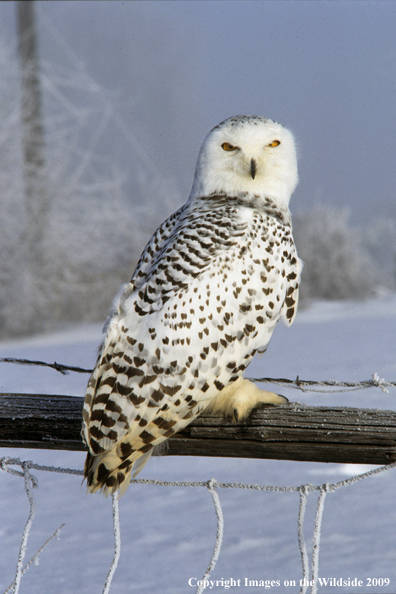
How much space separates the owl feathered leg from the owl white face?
19.0 inches

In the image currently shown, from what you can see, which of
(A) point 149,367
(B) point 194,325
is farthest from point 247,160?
(A) point 149,367

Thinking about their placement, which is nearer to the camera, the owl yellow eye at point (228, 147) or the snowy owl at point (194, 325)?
the snowy owl at point (194, 325)

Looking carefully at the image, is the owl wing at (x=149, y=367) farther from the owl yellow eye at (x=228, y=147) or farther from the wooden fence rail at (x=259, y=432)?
the owl yellow eye at (x=228, y=147)

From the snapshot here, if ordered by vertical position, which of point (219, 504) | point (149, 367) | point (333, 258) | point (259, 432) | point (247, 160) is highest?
point (333, 258)

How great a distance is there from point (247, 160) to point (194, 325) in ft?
1.42

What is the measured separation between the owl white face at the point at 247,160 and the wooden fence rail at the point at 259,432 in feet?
1.79

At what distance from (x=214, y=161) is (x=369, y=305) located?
198 inches

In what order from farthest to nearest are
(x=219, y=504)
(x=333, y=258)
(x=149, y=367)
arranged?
(x=333, y=258) < (x=219, y=504) < (x=149, y=367)

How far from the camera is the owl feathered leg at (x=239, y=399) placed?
1.10 m

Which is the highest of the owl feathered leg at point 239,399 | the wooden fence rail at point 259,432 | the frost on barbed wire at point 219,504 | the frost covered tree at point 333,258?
the frost covered tree at point 333,258

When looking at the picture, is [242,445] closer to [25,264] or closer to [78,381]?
[78,381]

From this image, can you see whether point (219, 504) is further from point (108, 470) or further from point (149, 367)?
point (149, 367)

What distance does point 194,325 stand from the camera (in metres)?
1.05

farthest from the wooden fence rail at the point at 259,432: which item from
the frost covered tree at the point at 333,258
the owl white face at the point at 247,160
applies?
the frost covered tree at the point at 333,258
